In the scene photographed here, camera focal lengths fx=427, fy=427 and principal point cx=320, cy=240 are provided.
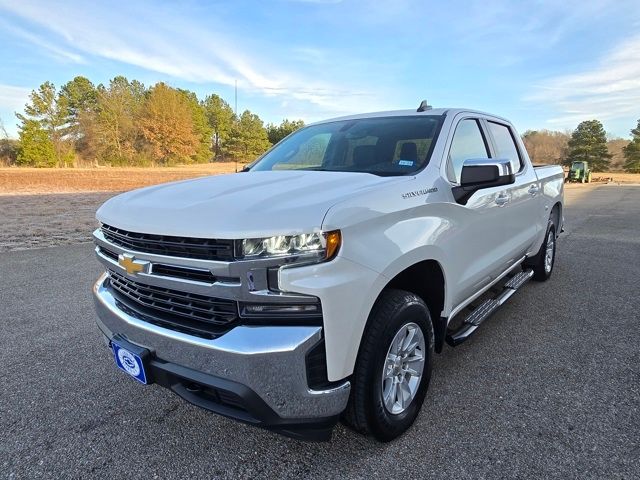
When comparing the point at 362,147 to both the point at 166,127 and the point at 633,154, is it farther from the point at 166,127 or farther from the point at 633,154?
the point at 166,127

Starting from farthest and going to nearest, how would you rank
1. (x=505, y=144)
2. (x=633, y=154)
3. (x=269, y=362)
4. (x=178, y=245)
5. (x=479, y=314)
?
(x=633, y=154), (x=505, y=144), (x=479, y=314), (x=178, y=245), (x=269, y=362)

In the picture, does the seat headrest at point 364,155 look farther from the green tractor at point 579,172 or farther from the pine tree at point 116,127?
the pine tree at point 116,127

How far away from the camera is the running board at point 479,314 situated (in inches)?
114

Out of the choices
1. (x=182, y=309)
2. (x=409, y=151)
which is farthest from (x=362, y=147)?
(x=182, y=309)

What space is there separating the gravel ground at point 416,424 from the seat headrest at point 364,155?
1.60 m

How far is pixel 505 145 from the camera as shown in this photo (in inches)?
164

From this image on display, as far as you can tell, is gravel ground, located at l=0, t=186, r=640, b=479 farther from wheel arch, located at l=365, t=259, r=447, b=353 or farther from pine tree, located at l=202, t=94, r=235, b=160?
pine tree, located at l=202, t=94, r=235, b=160

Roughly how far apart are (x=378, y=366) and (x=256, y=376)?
0.63 meters

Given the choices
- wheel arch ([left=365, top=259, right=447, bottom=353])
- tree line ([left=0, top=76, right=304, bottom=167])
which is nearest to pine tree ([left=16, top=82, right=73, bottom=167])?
tree line ([left=0, top=76, right=304, bottom=167])

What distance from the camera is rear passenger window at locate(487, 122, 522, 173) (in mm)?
3908

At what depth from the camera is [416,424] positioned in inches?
98.4

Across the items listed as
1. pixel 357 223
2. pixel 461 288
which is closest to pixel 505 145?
pixel 461 288

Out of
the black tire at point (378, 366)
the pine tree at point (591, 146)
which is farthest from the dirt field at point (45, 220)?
the pine tree at point (591, 146)

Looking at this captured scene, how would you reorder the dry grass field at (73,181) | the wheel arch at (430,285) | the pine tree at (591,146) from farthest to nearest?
the pine tree at (591,146), the dry grass field at (73,181), the wheel arch at (430,285)
